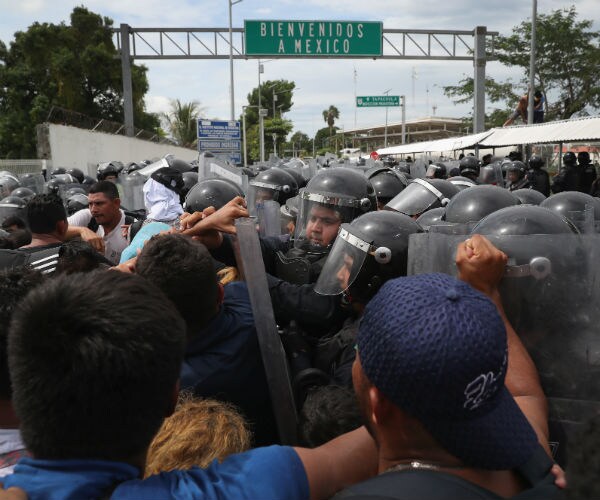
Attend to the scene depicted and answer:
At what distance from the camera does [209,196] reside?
4.27 m

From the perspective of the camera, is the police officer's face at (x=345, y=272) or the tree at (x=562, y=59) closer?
the police officer's face at (x=345, y=272)

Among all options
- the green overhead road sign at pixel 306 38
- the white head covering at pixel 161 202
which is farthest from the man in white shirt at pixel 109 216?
the green overhead road sign at pixel 306 38

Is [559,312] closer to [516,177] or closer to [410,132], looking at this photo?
[516,177]

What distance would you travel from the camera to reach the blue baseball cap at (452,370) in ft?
3.58

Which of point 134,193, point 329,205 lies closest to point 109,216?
point 329,205

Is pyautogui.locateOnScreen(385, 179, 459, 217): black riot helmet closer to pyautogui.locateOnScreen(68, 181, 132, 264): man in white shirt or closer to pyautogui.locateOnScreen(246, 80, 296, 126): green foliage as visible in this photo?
pyautogui.locateOnScreen(68, 181, 132, 264): man in white shirt

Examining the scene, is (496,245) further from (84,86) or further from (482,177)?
(84,86)

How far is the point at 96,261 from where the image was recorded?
3.33m

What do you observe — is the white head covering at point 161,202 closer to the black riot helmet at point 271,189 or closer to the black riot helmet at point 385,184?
the black riot helmet at point 271,189

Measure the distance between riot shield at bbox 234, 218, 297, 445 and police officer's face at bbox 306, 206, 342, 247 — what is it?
1.41m

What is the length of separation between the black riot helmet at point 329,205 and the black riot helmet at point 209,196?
699mm

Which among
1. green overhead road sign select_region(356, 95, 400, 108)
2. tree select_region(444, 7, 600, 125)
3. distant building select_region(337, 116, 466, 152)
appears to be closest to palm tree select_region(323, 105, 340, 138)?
distant building select_region(337, 116, 466, 152)

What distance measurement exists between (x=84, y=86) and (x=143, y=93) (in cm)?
393

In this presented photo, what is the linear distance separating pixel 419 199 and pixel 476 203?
50.9 inches
